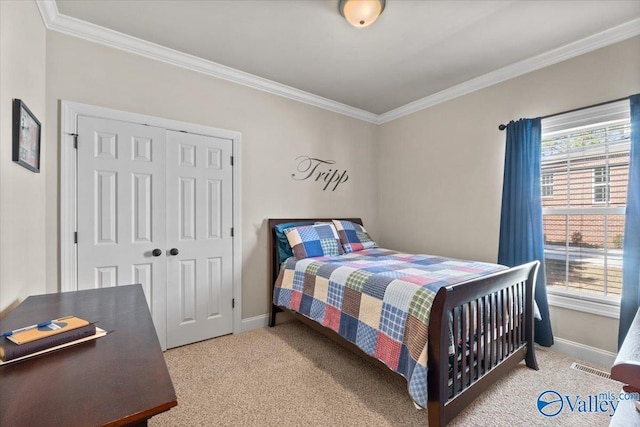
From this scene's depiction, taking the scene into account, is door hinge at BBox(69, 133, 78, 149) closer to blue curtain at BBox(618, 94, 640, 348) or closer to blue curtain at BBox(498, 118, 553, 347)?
blue curtain at BBox(498, 118, 553, 347)

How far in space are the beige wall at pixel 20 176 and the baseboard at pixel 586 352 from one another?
146 inches

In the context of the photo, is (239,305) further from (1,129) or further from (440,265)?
(1,129)

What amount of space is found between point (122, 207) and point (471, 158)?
3295 mm

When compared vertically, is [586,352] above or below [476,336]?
below

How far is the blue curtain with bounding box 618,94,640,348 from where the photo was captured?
2.07 meters

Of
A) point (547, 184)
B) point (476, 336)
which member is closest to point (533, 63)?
point (547, 184)

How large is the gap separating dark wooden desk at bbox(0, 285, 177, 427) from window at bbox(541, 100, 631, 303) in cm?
308

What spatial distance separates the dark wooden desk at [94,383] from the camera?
1.99 feet

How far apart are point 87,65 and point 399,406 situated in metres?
3.26

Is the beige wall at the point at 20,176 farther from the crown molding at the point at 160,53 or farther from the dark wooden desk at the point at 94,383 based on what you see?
the dark wooden desk at the point at 94,383

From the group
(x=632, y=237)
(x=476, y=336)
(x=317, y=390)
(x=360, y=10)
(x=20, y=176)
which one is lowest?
(x=317, y=390)

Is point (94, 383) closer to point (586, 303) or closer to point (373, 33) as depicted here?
point (373, 33)

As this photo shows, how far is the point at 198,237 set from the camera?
2.70 m

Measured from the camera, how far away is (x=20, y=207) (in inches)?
60.6
